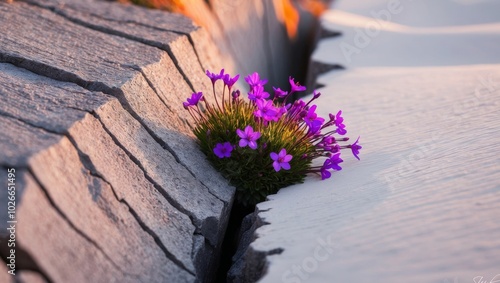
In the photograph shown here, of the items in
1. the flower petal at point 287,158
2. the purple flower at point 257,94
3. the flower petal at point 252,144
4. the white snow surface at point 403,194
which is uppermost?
the purple flower at point 257,94

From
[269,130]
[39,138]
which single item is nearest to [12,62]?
[39,138]

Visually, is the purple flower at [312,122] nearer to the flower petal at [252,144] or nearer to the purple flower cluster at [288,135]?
the purple flower cluster at [288,135]

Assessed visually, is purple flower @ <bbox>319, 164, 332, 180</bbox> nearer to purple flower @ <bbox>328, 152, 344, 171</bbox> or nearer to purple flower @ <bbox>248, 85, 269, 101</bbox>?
purple flower @ <bbox>328, 152, 344, 171</bbox>

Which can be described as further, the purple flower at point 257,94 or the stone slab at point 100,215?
the purple flower at point 257,94

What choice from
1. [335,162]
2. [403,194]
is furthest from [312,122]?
[403,194]

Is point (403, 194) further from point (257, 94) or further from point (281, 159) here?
point (257, 94)

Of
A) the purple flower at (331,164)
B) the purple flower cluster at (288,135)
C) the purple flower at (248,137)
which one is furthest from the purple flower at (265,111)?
the purple flower at (331,164)

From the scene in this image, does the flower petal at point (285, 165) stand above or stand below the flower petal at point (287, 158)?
below
